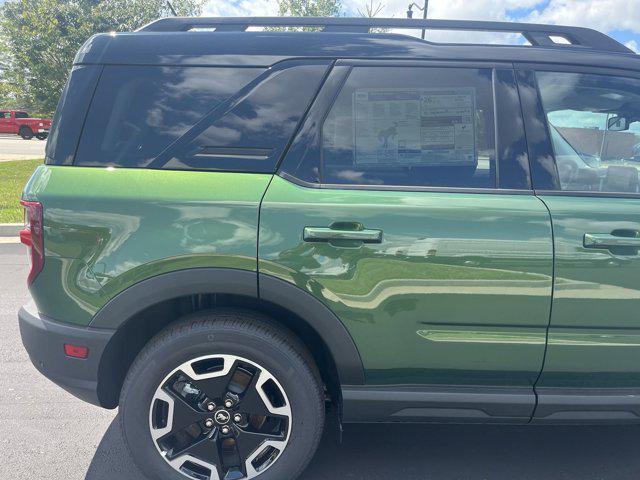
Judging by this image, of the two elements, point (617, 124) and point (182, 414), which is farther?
point (617, 124)

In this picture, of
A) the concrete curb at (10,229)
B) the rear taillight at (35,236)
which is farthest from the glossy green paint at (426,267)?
the concrete curb at (10,229)

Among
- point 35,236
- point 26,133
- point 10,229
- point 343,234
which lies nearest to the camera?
point 343,234

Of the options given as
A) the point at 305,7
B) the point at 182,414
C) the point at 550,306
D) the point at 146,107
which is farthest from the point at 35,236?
the point at 305,7

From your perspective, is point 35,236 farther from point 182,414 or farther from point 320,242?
point 320,242

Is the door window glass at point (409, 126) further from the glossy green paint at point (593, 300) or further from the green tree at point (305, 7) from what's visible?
the green tree at point (305, 7)

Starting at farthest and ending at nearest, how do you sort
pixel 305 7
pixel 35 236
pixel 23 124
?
pixel 23 124, pixel 305 7, pixel 35 236

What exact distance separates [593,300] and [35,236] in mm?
2332

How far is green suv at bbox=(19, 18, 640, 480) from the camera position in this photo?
6.66 ft

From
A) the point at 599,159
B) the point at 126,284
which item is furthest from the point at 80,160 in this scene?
the point at 599,159

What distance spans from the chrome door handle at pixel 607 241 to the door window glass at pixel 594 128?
0.82 feet

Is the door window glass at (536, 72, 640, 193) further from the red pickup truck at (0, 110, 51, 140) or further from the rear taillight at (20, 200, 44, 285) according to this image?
the red pickup truck at (0, 110, 51, 140)

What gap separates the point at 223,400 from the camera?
218cm

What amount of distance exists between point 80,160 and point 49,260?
0.44 meters

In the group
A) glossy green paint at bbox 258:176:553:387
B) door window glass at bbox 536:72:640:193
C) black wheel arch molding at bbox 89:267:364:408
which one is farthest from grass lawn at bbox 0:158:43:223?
door window glass at bbox 536:72:640:193
